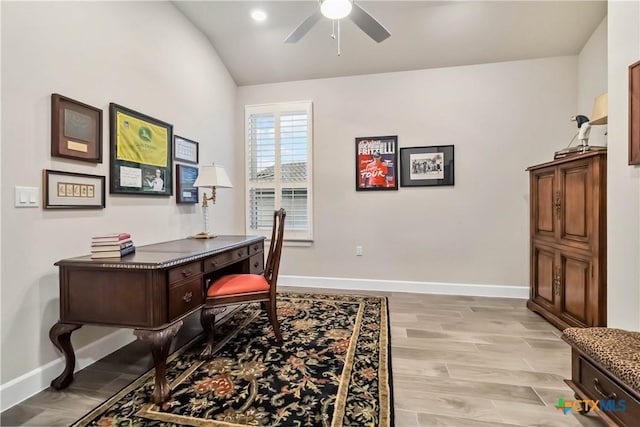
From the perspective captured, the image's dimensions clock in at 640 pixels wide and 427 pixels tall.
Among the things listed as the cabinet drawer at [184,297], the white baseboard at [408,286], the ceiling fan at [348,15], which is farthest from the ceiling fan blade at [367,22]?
the white baseboard at [408,286]

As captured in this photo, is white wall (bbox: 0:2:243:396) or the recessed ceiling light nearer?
white wall (bbox: 0:2:243:396)

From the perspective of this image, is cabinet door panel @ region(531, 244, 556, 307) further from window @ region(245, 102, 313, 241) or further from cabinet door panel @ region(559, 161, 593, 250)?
window @ region(245, 102, 313, 241)

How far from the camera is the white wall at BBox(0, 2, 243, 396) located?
1.69 meters

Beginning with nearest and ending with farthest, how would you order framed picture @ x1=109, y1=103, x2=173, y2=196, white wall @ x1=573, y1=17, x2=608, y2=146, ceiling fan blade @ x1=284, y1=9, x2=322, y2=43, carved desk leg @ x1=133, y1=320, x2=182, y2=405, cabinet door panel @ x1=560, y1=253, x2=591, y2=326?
carved desk leg @ x1=133, y1=320, x2=182, y2=405
ceiling fan blade @ x1=284, y1=9, x2=322, y2=43
framed picture @ x1=109, y1=103, x2=173, y2=196
cabinet door panel @ x1=560, y1=253, x2=591, y2=326
white wall @ x1=573, y1=17, x2=608, y2=146

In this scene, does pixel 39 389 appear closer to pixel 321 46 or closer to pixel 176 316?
pixel 176 316

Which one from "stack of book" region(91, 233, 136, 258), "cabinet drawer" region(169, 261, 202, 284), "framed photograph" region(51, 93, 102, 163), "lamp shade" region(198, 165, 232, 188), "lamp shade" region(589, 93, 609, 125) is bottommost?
"cabinet drawer" region(169, 261, 202, 284)

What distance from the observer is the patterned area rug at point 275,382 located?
1526 mm

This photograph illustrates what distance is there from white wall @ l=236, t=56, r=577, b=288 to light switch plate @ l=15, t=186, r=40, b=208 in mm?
2774

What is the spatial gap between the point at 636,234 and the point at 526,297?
2008 millimetres

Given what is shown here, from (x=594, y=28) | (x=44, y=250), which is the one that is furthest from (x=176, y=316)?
(x=594, y=28)

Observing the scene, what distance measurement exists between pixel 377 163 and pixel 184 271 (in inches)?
110

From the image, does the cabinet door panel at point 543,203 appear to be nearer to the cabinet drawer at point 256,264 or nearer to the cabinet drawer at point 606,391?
the cabinet drawer at point 606,391

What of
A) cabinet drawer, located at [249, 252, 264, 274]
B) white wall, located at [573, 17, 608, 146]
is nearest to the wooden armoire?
white wall, located at [573, 17, 608, 146]

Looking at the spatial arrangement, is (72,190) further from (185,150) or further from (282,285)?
(282,285)
